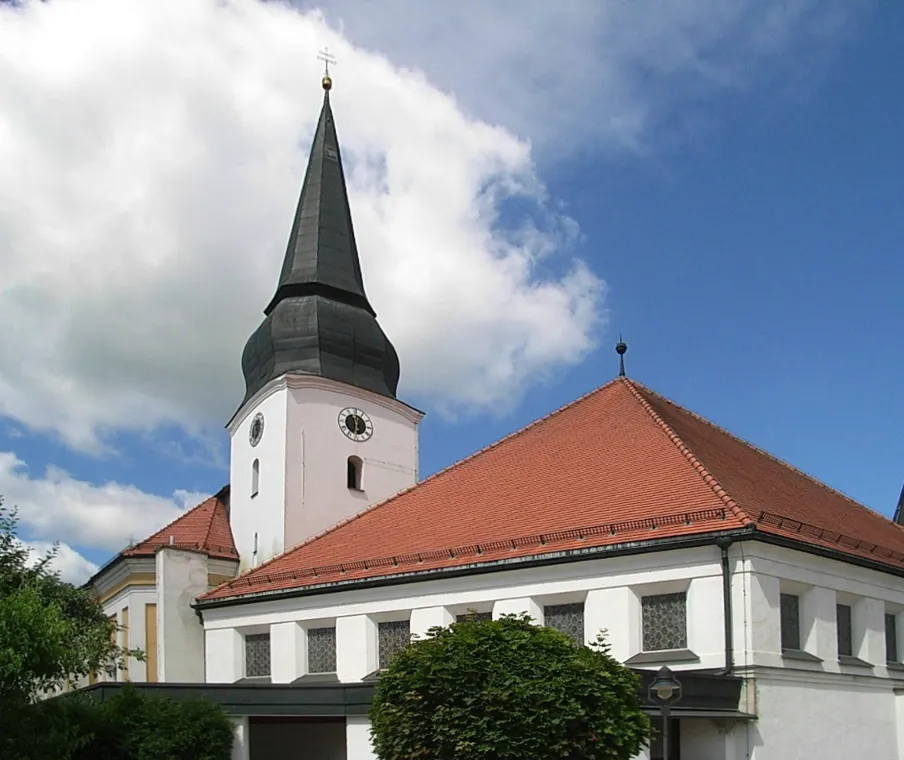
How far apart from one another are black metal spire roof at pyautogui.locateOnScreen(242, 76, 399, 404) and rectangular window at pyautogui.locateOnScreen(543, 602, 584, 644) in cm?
1382

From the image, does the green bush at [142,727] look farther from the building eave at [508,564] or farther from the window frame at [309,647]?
the building eave at [508,564]

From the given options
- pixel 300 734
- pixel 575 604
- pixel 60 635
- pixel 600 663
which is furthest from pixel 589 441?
pixel 60 635

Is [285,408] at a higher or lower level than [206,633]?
higher

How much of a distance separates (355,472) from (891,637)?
16.2 m

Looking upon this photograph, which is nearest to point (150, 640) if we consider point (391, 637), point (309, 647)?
point (309, 647)

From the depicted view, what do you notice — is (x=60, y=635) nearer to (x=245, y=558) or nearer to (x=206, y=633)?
(x=206, y=633)

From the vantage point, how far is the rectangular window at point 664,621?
1922 centimetres

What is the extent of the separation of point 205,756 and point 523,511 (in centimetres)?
769

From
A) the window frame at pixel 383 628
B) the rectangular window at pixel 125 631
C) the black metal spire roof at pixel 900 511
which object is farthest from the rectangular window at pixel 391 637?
the black metal spire roof at pixel 900 511

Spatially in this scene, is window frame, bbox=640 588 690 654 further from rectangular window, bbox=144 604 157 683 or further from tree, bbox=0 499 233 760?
rectangular window, bbox=144 604 157 683

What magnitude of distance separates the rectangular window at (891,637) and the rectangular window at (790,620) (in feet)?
11.2

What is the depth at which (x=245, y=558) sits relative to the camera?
3183cm

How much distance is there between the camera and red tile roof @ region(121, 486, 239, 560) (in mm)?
31359

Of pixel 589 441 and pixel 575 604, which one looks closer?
pixel 575 604
